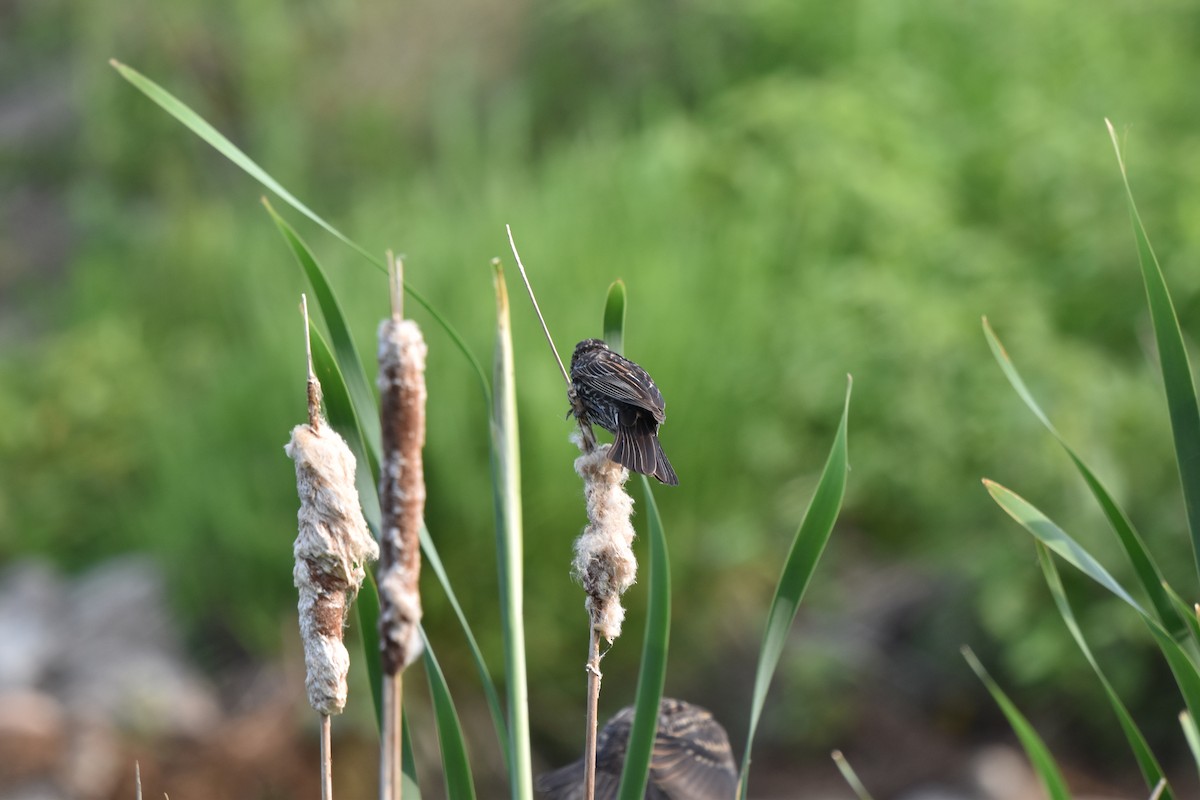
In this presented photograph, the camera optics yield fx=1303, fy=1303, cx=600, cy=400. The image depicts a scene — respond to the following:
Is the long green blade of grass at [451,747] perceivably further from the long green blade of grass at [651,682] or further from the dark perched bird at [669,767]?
the dark perched bird at [669,767]

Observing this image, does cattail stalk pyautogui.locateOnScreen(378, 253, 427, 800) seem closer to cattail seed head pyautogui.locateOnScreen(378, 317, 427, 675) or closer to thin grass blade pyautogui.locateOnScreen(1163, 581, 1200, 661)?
cattail seed head pyautogui.locateOnScreen(378, 317, 427, 675)

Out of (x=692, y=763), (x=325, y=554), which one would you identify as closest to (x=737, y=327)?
(x=692, y=763)

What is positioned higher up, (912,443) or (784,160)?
(784,160)

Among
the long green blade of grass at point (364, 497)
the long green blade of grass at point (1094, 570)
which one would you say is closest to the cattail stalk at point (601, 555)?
the long green blade of grass at point (364, 497)

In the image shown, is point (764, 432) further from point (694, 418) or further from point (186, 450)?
point (186, 450)

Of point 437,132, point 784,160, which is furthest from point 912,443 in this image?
point 437,132

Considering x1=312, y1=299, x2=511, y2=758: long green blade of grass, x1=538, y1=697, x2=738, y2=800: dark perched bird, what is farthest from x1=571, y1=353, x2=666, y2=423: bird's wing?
x1=538, y1=697, x2=738, y2=800: dark perched bird
